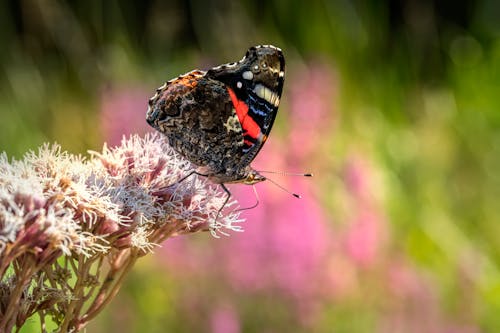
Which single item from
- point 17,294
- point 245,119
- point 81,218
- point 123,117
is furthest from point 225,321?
point 17,294

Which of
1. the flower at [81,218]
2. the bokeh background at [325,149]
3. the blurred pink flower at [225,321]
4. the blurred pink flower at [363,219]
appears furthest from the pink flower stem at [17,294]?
the blurred pink flower at [363,219]

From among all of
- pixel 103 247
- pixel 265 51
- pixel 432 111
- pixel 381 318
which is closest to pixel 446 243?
pixel 381 318

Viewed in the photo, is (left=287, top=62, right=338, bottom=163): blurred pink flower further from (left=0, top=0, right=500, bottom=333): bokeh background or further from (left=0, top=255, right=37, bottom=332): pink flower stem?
(left=0, top=255, right=37, bottom=332): pink flower stem

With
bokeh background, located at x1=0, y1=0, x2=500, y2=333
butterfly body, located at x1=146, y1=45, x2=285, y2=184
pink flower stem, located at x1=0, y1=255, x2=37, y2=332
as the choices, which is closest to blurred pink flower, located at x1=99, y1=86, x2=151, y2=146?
bokeh background, located at x1=0, y1=0, x2=500, y2=333

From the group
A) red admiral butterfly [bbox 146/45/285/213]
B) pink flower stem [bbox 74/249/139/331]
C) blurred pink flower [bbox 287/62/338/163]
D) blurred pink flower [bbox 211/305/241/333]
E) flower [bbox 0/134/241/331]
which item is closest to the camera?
flower [bbox 0/134/241/331]

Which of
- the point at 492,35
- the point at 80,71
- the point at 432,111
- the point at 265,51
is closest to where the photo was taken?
the point at 265,51

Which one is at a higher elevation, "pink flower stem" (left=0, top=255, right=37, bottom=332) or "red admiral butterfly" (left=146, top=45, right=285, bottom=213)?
"red admiral butterfly" (left=146, top=45, right=285, bottom=213)

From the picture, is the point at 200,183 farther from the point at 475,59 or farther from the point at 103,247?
the point at 475,59

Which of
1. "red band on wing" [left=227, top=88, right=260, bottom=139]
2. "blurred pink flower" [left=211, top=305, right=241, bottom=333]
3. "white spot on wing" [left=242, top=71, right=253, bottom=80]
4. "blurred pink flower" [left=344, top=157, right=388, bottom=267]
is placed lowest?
"blurred pink flower" [left=211, top=305, right=241, bottom=333]
